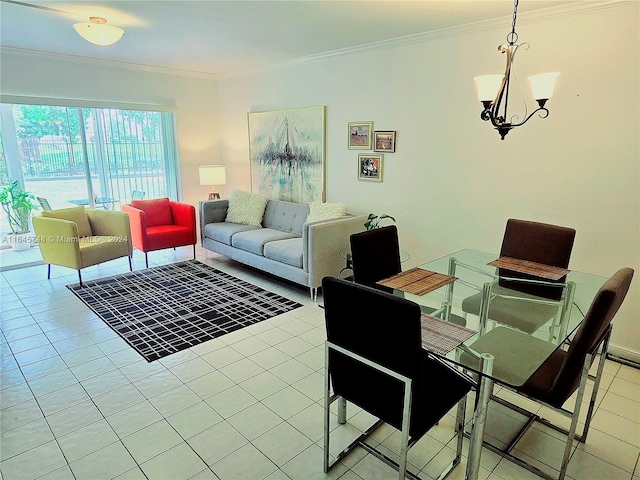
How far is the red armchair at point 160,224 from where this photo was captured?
186 inches

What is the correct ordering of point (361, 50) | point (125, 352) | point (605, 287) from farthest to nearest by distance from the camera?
point (361, 50), point (125, 352), point (605, 287)

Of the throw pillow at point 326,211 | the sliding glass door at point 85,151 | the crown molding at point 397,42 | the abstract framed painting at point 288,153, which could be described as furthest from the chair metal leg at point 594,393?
the sliding glass door at point 85,151

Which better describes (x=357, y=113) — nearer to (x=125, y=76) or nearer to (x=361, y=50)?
(x=361, y=50)

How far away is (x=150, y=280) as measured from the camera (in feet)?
14.5

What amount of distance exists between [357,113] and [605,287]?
315 centimetres

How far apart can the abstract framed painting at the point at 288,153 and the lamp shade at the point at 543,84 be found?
2859 mm

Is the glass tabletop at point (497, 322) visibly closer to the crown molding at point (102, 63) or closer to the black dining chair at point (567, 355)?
the black dining chair at point (567, 355)

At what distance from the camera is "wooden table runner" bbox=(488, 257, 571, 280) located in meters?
2.44

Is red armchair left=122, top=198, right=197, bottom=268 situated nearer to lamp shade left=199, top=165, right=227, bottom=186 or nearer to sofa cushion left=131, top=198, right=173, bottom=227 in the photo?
sofa cushion left=131, top=198, right=173, bottom=227

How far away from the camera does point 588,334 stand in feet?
5.10

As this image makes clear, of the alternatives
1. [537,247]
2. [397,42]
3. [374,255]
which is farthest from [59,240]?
[537,247]

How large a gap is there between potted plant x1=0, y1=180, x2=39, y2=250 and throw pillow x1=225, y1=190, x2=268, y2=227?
262 cm

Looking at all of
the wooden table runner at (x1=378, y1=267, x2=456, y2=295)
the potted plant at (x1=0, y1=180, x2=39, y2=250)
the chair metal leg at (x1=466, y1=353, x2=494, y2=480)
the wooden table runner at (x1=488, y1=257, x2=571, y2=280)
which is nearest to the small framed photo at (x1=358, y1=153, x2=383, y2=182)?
the wooden table runner at (x1=488, y1=257, x2=571, y2=280)

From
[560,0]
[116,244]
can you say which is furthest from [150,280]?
[560,0]
